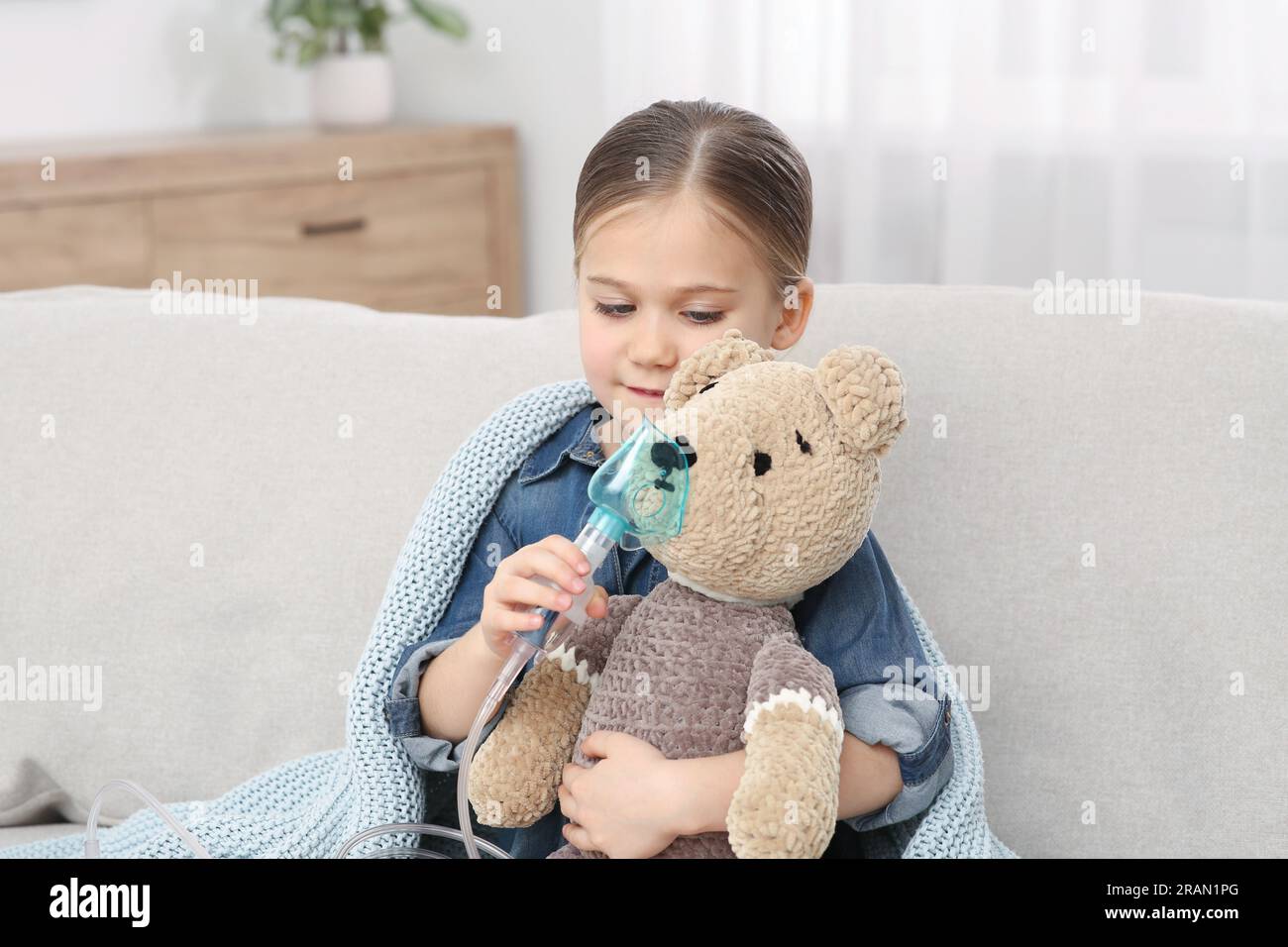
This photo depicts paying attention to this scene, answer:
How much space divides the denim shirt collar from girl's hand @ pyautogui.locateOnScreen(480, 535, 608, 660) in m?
0.22

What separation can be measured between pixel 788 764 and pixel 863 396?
0.70ft

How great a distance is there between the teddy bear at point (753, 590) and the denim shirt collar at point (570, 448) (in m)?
0.21

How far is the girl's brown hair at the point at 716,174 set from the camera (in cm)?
96

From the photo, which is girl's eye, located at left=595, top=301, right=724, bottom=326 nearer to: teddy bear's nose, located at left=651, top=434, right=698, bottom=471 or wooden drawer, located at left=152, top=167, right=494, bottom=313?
teddy bear's nose, located at left=651, top=434, right=698, bottom=471

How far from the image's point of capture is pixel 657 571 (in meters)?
1.01

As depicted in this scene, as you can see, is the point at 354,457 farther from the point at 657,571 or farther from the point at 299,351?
the point at 657,571

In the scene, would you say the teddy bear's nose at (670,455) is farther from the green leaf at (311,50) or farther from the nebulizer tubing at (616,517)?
the green leaf at (311,50)

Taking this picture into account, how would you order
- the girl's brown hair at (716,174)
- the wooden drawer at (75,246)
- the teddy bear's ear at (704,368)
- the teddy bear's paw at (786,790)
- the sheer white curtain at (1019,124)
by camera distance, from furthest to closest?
the wooden drawer at (75,246) < the sheer white curtain at (1019,124) < the girl's brown hair at (716,174) < the teddy bear's ear at (704,368) < the teddy bear's paw at (786,790)

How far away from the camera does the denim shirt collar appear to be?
1.06 metres

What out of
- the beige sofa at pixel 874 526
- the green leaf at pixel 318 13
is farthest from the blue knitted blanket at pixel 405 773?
the green leaf at pixel 318 13

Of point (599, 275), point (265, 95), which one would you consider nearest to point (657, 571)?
point (599, 275)

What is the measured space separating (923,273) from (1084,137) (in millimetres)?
360

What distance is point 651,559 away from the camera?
1.02 meters

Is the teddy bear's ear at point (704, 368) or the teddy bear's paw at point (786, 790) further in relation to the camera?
the teddy bear's ear at point (704, 368)
